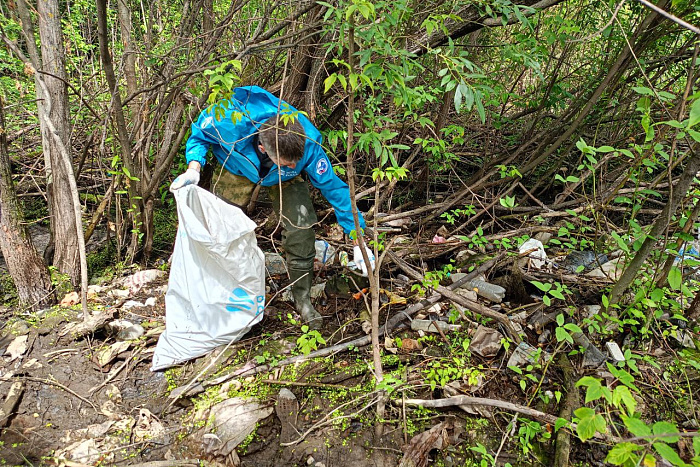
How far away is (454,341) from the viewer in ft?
7.17

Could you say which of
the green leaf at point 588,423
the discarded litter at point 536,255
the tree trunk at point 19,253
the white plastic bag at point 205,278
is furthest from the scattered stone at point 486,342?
A: the tree trunk at point 19,253

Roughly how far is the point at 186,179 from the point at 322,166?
730mm

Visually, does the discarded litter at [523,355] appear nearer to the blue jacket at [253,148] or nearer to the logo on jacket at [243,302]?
the blue jacket at [253,148]

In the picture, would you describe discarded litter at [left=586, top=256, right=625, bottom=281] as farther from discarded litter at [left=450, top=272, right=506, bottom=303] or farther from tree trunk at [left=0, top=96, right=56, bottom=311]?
tree trunk at [left=0, top=96, right=56, bottom=311]

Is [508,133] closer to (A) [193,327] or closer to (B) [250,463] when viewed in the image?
(A) [193,327]

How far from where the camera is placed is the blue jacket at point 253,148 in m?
2.19

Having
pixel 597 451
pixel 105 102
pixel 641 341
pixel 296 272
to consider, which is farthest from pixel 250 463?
pixel 105 102

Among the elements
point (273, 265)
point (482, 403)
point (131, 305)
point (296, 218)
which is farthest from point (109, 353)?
point (482, 403)

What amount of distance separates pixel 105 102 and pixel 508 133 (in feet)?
10.6

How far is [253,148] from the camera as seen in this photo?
230 centimetres

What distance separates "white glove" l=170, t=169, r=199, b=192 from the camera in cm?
220

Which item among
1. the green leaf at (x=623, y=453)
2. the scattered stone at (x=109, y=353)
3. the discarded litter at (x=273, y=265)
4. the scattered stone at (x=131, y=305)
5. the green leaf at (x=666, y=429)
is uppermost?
the green leaf at (x=666, y=429)

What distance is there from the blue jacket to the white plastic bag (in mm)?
302

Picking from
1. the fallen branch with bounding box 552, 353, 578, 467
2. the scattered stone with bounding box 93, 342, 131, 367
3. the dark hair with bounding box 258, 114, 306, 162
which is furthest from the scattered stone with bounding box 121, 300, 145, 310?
the fallen branch with bounding box 552, 353, 578, 467
